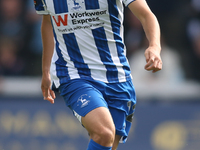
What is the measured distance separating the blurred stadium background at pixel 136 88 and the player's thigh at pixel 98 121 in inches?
130

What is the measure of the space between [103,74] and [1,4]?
4.05 meters

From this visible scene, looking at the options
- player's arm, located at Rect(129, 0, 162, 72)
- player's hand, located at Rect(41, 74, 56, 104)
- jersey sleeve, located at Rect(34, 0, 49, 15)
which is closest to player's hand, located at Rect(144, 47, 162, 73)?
player's arm, located at Rect(129, 0, 162, 72)

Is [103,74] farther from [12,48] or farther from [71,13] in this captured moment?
[12,48]

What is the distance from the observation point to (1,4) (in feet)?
23.2

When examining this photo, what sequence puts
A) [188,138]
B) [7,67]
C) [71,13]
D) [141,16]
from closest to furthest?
[141,16] → [71,13] → [188,138] → [7,67]

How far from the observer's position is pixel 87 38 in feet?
11.6

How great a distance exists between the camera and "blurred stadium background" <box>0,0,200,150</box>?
6453mm

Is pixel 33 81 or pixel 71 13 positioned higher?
pixel 71 13

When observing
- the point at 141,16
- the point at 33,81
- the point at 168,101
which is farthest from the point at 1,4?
the point at 141,16

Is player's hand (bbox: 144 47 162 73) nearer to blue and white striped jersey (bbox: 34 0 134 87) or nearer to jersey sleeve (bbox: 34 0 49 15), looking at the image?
blue and white striped jersey (bbox: 34 0 134 87)

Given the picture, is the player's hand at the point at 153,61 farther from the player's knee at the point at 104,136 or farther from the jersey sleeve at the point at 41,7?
the jersey sleeve at the point at 41,7

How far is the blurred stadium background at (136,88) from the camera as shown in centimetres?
645

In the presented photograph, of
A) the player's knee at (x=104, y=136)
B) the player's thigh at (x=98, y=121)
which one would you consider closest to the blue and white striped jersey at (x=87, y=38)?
the player's thigh at (x=98, y=121)

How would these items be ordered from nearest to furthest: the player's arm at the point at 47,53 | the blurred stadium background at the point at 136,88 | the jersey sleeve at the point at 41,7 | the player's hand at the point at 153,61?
the player's hand at the point at 153,61 < the jersey sleeve at the point at 41,7 < the player's arm at the point at 47,53 < the blurred stadium background at the point at 136,88
